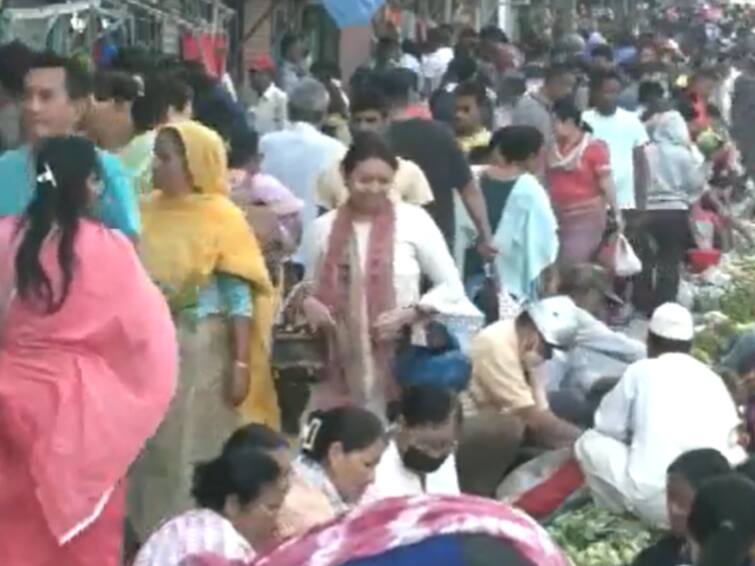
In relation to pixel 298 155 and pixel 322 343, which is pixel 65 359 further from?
pixel 298 155

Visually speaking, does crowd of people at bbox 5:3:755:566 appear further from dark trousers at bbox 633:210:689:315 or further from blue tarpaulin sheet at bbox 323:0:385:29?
blue tarpaulin sheet at bbox 323:0:385:29

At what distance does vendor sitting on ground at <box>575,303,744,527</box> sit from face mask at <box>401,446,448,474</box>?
688mm

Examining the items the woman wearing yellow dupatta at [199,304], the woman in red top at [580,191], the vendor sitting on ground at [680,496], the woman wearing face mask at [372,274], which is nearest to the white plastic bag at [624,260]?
the woman in red top at [580,191]

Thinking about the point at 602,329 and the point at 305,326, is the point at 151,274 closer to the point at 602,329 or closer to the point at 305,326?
the point at 305,326

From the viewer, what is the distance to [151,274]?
6.77 metres

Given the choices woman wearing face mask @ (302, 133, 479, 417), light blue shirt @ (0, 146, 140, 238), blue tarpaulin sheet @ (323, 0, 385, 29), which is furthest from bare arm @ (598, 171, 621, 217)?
light blue shirt @ (0, 146, 140, 238)

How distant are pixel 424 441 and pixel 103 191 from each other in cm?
180

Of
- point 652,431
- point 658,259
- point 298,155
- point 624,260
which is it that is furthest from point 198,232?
point 658,259

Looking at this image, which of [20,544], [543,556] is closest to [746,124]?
[20,544]

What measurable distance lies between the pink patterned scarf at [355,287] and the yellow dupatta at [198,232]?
392mm

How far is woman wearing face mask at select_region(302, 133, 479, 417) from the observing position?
7.14 meters

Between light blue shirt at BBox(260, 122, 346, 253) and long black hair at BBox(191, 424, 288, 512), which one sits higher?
light blue shirt at BBox(260, 122, 346, 253)

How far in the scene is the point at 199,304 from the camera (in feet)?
22.5

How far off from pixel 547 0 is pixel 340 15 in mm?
20327
